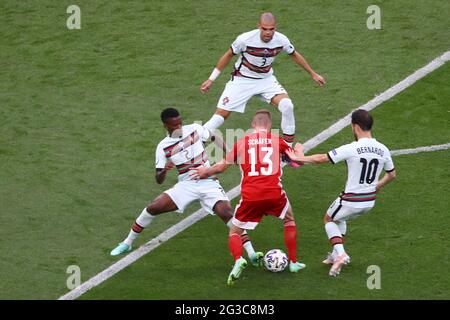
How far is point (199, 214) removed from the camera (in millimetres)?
15391

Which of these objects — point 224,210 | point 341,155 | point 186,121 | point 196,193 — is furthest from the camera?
point 186,121

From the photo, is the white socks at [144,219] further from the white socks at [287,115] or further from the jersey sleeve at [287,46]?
the jersey sleeve at [287,46]

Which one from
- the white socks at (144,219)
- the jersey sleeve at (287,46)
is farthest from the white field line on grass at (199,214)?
the jersey sleeve at (287,46)

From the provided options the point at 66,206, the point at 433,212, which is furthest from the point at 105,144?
the point at 433,212

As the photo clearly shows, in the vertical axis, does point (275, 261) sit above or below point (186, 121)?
below

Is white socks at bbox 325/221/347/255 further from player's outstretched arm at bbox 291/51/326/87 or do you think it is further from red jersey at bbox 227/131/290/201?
player's outstretched arm at bbox 291/51/326/87

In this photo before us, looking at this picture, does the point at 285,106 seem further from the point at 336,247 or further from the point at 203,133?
the point at 336,247

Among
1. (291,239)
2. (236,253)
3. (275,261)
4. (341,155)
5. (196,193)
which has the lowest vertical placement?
(275,261)

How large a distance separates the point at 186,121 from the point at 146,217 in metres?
3.77

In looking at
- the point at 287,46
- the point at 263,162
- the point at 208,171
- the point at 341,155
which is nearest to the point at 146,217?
the point at 208,171

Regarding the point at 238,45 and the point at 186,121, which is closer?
the point at 238,45

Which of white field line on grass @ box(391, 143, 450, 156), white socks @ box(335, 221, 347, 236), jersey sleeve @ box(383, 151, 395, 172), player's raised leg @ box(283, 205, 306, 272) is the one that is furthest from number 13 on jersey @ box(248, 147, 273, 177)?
white field line on grass @ box(391, 143, 450, 156)

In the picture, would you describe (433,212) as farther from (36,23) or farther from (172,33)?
(36,23)

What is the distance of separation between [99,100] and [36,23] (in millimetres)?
3406
